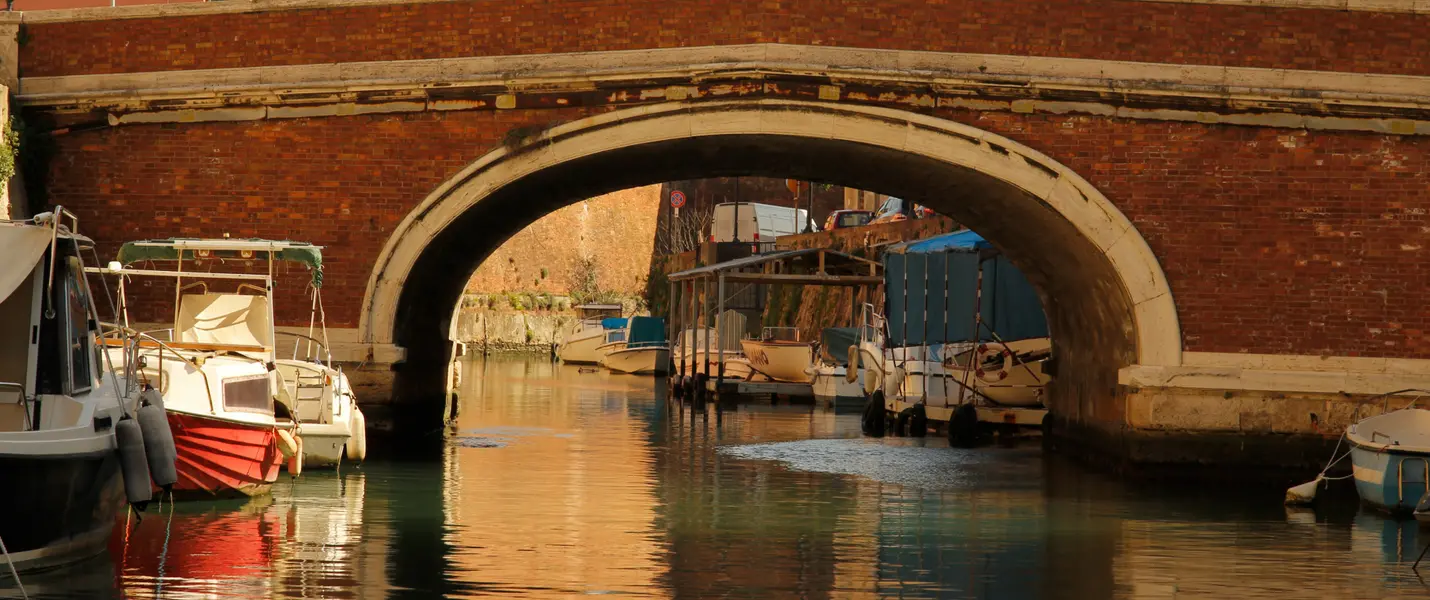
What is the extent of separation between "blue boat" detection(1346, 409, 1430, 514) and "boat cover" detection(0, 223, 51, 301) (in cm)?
1017

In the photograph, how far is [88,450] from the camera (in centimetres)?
921

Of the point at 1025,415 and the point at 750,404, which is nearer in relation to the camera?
the point at 1025,415

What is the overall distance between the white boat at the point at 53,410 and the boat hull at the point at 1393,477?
9.42 m

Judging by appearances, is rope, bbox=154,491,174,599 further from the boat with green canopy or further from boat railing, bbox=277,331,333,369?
boat railing, bbox=277,331,333,369

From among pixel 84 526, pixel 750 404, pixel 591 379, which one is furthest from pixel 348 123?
pixel 591 379

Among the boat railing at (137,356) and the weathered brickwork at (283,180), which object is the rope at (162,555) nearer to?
the boat railing at (137,356)

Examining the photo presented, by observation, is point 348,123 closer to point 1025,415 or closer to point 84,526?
point 84,526

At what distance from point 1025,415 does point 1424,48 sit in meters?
7.27

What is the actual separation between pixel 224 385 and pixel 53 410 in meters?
3.14

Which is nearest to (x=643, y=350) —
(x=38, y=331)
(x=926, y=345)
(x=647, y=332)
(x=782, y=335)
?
(x=647, y=332)

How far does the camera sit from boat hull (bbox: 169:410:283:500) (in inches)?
491

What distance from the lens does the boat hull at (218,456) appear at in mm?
12461

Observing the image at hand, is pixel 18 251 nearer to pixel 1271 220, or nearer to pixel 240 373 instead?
pixel 240 373

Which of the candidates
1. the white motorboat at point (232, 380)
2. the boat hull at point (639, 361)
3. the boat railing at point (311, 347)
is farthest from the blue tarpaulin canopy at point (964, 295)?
the boat hull at point (639, 361)
